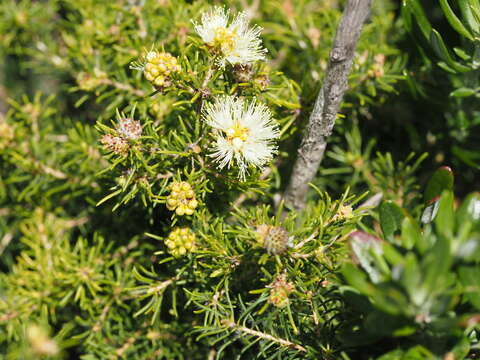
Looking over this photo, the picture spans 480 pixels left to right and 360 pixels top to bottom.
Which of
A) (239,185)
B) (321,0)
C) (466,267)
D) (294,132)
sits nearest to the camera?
(466,267)

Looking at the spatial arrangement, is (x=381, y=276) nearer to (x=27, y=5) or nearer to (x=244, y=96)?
(x=244, y=96)

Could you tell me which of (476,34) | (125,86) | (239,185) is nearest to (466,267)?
(239,185)

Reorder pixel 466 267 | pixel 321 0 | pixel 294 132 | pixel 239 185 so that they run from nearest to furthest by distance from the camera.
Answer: pixel 466 267 → pixel 239 185 → pixel 294 132 → pixel 321 0

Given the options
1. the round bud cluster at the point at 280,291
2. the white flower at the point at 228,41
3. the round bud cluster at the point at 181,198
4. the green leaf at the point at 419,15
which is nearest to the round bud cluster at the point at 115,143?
the round bud cluster at the point at 181,198

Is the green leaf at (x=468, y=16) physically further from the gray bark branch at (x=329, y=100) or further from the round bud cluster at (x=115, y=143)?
the round bud cluster at (x=115, y=143)

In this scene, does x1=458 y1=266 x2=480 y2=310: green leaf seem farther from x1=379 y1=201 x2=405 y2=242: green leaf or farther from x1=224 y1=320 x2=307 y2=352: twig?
x1=224 y1=320 x2=307 y2=352: twig
